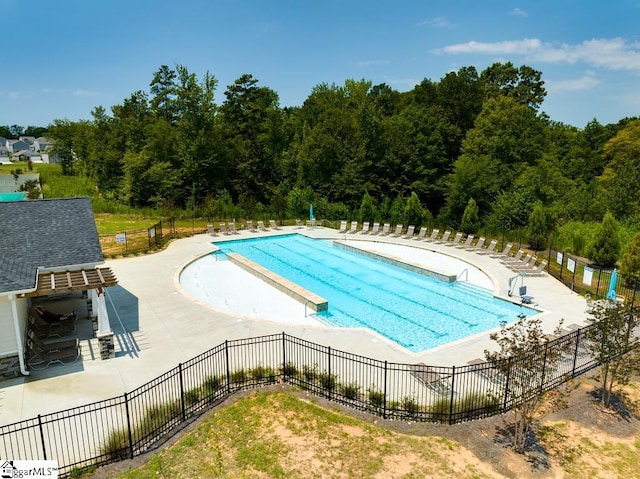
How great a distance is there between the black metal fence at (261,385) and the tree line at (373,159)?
21440 millimetres

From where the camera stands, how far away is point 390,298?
19859mm

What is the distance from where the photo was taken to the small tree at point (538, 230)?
2706 cm

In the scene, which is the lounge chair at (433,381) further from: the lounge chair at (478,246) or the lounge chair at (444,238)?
the lounge chair at (444,238)

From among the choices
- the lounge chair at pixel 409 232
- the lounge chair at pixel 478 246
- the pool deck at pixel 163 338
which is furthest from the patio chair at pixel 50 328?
the lounge chair at pixel 409 232

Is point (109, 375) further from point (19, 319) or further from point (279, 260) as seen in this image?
point (279, 260)

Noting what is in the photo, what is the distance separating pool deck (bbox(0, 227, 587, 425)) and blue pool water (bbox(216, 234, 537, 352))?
1.38 meters

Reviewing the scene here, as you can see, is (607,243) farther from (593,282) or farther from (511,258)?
(511,258)

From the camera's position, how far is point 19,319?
12.0 metres

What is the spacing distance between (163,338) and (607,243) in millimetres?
21862

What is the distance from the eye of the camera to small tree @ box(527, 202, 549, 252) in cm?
2706

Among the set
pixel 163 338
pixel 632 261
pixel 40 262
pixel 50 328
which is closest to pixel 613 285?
pixel 632 261

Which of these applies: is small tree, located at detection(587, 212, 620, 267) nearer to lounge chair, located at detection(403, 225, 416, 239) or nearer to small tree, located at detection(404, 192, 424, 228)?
lounge chair, located at detection(403, 225, 416, 239)

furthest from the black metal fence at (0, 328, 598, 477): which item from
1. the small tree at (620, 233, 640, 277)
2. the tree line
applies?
the tree line

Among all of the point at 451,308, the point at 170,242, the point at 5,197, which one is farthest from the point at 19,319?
the point at 5,197
